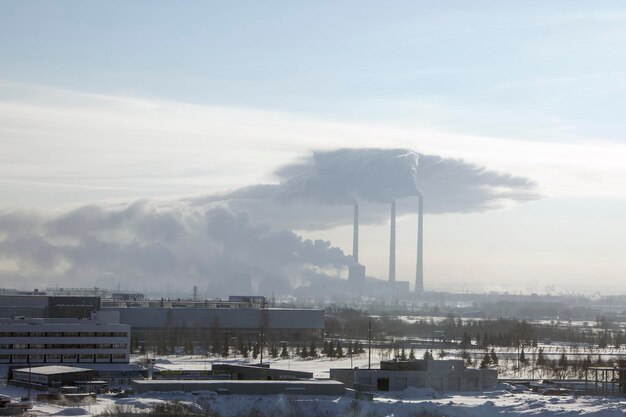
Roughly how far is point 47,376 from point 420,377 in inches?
673

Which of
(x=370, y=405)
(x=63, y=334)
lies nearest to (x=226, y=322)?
(x=63, y=334)

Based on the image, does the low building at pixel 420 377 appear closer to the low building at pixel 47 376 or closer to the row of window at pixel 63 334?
the low building at pixel 47 376

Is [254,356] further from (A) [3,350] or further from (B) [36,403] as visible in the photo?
(B) [36,403]

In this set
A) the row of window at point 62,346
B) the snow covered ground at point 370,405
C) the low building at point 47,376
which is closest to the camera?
the snow covered ground at point 370,405

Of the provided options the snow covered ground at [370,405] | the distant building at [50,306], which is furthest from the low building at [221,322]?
the snow covered ground at [370,405]

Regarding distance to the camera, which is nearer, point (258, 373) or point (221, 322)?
point (258, 373)

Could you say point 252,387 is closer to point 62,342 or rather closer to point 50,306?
point 62,342

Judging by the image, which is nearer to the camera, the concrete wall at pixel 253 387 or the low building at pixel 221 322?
the concrete wall at pixel 253 387

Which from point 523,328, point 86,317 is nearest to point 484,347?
point 523,328

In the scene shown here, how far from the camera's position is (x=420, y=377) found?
52.5 meters

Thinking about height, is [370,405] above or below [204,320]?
below

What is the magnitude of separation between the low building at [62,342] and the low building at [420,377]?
16.2 meters

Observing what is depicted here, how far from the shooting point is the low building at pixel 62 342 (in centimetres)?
6328

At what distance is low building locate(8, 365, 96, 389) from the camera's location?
173 feet
